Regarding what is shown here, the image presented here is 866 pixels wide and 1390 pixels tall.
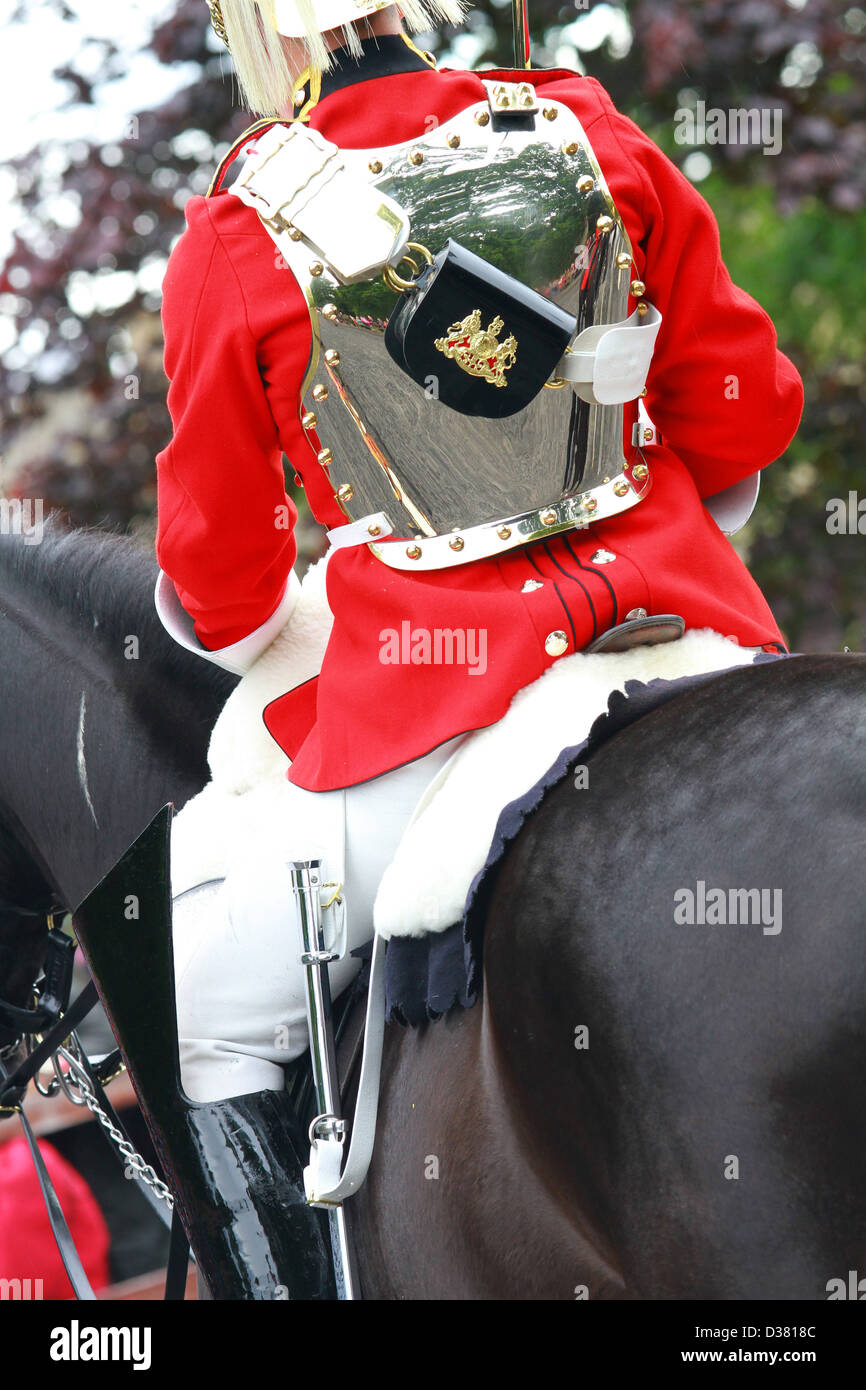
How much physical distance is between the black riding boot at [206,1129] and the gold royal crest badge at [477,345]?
0.67 metres

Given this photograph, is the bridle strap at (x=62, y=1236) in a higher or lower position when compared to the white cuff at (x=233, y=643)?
lower

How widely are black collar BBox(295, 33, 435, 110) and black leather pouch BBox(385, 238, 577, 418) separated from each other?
271 millimetres

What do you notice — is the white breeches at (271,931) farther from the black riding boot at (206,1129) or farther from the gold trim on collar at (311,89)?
the gold trim on collar at (311,89)

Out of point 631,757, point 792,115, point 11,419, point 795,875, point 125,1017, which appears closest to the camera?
point 795,875

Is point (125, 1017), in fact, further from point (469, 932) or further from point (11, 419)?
point (11, 419)

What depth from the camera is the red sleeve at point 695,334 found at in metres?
1.70

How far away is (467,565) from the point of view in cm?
171

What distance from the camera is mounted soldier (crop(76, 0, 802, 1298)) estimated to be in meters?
1.62

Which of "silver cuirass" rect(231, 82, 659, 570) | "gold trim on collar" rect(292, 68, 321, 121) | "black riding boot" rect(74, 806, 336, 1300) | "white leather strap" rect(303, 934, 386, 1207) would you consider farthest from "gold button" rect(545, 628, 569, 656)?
"gold trim on collar" rect(292, 68, 321, 121)

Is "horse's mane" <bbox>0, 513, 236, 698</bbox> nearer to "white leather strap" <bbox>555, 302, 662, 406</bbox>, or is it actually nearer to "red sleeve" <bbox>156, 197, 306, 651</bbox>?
"red sleeve" <bbox>156, 197, 306, 651</bbox>

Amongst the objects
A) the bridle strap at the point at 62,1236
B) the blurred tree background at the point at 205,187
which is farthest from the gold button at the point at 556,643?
the blurred tree background at the point at 205,187

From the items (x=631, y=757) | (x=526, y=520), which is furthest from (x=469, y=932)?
(x=526, y=520)

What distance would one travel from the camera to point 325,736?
1762 millimetres

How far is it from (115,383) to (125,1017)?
2911 mm
